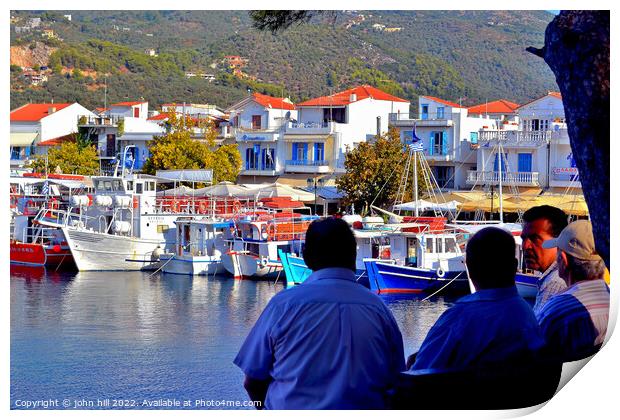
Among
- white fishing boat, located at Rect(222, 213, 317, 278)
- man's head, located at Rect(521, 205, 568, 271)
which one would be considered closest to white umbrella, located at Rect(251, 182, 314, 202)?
white fishing boat, located at Rect(222, 213, 317, 278)

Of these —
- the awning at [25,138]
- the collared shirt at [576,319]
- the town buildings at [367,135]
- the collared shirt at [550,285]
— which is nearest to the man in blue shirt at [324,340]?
the collared shirt at [576,319]

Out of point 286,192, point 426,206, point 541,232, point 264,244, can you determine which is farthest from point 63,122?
point 541,232

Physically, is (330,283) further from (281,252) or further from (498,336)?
(281,252)

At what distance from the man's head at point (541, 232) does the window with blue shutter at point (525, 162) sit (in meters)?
13.2

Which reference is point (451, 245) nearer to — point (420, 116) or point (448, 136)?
point (420, 116)

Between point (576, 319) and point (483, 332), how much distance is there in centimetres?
52

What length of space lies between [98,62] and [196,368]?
8.47 ft

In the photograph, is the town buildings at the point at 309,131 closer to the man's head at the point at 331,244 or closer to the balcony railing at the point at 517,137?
the balcony railing at the point at 517,137

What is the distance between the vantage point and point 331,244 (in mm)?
2709

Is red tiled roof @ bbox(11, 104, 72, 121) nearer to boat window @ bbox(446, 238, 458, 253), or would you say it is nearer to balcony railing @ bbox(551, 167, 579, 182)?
boat window @ bbox(446, 238, 458, 253)

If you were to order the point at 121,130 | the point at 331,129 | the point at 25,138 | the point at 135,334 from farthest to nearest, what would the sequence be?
1. the point at 121,130
2. the point at 331,129
3. the point at 135,334
4. the point at 25,138

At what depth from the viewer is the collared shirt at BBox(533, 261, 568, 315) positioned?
3428mm

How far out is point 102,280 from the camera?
671 inches

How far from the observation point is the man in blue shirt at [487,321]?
2.85 metres
